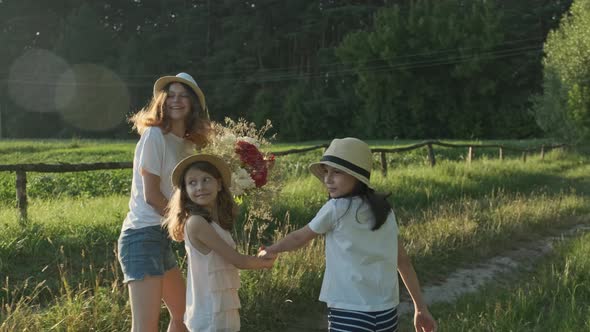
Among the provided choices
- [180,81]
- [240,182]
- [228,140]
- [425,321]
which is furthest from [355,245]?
[180,81]

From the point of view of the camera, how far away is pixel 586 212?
10.4 m

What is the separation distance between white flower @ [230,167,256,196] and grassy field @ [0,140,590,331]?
688mm

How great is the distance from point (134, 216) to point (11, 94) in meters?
59.3

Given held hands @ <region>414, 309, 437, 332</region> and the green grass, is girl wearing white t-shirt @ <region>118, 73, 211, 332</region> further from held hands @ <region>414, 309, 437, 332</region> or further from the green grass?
the green grass

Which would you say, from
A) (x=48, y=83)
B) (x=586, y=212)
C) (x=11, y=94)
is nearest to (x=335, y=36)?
(x=48, y=83)

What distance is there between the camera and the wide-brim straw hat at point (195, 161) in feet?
9.77

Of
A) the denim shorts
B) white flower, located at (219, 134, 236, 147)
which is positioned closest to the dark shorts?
the denim shorts

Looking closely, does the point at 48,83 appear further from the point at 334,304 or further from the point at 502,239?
the point at 334,304

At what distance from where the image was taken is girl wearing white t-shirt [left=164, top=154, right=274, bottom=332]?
9.27ft

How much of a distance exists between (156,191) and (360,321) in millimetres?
1273

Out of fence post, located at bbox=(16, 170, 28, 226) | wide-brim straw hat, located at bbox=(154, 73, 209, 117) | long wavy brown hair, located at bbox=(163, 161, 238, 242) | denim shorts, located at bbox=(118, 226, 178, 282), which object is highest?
wide-brim straw hat, located at bbox=(154, 73, 209, 117)

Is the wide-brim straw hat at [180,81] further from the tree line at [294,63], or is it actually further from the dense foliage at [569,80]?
the tree line at [294,63]

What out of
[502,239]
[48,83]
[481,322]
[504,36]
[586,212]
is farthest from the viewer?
[48,83]

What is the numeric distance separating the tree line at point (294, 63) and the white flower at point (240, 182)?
41.3 m
